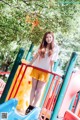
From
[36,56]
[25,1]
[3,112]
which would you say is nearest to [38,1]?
[25,1]

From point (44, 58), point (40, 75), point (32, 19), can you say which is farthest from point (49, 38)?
point (32, 19)

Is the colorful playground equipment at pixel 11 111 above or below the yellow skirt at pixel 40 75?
below

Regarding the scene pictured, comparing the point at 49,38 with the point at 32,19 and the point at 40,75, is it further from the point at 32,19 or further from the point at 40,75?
the point at 32,19

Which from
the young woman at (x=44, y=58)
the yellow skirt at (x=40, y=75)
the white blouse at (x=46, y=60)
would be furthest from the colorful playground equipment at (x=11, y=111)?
the white blouse at (x=46, y=60)

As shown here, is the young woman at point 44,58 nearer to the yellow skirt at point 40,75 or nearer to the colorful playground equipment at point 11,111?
the yellow skirt at point 40,75

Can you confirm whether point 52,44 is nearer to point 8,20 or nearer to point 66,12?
point 8,20

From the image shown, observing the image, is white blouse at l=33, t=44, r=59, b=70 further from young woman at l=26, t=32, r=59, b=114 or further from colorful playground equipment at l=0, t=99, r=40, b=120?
colorful playground equipment at l=0, t=99, r=40, b=120

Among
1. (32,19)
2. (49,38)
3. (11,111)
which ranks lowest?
(11,111)

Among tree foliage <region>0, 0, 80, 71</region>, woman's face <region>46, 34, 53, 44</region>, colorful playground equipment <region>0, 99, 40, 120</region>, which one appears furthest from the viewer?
tree foliage <region>0, 0, 80, 71</region>

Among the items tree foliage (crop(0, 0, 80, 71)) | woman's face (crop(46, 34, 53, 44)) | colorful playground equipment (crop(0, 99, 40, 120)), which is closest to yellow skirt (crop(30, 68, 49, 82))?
woman's face (crop(46, 34, 53, 44))

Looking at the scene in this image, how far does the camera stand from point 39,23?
35.7 feet

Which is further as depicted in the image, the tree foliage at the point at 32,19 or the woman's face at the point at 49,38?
the tree foliage at the point at 32,19

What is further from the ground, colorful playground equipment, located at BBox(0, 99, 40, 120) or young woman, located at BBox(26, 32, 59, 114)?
young woman, located at BBox(26, 32, 59, 114)

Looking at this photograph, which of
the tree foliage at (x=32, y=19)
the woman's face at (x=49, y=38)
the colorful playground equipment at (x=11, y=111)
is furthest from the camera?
the tree foliage at (x=32, y=19)
